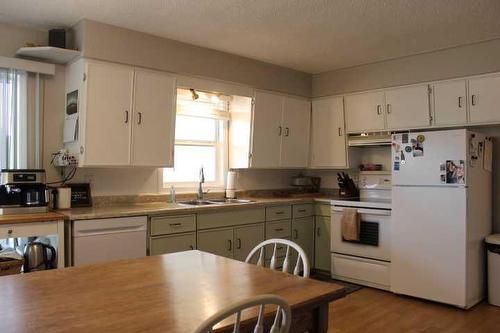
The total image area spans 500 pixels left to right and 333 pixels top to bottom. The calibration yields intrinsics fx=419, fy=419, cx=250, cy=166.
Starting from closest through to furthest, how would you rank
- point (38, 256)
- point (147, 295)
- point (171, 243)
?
1. point (147, 295)
2. point (38, 256)
3. point (171, 243)

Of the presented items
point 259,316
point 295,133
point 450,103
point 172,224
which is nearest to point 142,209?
point 172,224

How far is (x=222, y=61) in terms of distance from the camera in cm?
412

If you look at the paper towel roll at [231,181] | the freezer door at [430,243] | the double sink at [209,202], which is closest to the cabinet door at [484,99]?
the freezer door at [430,243]

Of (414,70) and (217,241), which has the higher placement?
(414,70)

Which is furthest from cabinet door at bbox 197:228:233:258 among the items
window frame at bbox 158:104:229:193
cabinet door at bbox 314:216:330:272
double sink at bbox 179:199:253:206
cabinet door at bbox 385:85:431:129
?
cabinet door at bbox 385:85:431:129

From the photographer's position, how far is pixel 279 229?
14.1 feet

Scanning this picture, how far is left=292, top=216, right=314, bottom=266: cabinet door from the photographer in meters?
4.46

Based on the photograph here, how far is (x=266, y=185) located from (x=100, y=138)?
7.27 feet

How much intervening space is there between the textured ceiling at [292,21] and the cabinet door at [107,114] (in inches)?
15.9

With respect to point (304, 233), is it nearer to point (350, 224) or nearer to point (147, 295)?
point (350, 224)

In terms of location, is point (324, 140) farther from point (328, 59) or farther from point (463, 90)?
point (463, 90)

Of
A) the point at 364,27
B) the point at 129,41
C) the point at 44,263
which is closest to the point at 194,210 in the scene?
the point at 44,263

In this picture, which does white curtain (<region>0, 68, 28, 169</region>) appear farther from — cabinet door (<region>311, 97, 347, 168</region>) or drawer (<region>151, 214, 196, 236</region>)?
cabinet door (<region>311, 97, 347, 168</region>)

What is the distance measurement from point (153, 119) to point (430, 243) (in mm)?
2619
